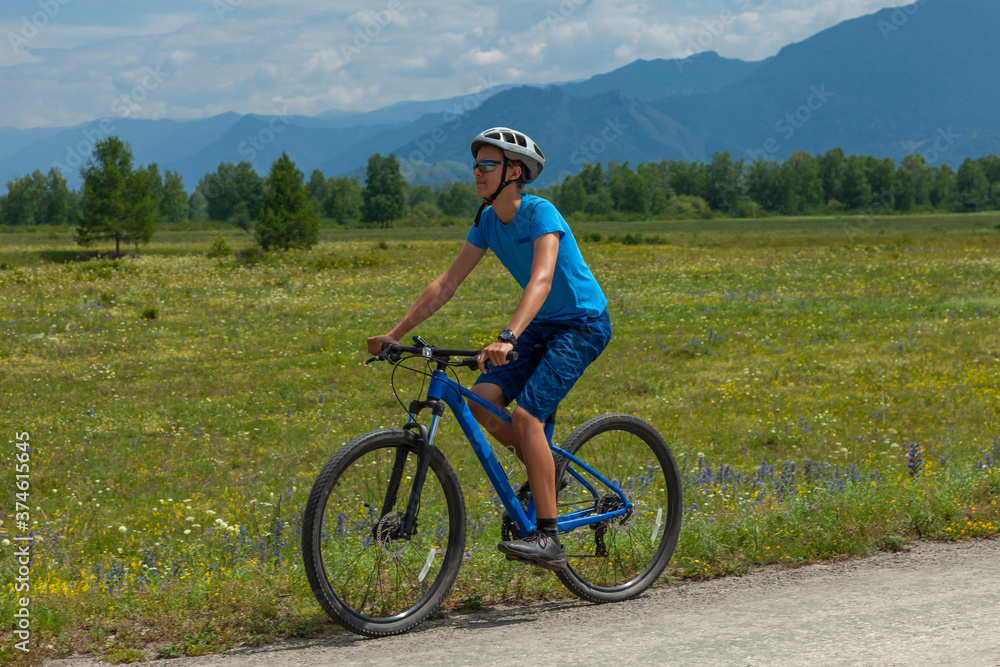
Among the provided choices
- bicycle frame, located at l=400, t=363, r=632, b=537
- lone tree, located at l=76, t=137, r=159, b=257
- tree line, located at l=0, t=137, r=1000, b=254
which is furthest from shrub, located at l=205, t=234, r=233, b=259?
tree line, located at l=0, t=137, r=1000, b=254

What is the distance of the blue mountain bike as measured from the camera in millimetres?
4203

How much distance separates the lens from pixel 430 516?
14.8ft

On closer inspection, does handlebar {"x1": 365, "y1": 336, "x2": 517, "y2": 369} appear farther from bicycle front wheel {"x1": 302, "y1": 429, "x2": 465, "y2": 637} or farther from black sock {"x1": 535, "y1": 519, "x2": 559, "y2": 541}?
black sock {"x1": 535, "y1": 519, "x2": 559, "y2": 541}

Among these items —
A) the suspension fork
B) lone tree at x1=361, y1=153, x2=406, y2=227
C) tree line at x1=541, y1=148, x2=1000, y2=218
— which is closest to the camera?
the suspension fork

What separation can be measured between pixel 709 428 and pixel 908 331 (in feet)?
31.8

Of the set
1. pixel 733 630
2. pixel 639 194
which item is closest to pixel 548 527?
pixel 733 630

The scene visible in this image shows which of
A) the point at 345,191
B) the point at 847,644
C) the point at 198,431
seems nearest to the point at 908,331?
the point at 198,431

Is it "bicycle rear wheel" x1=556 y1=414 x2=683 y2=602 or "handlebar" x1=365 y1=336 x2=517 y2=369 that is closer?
"handlebar" x1=365 y1=336 x2=517 y2=369

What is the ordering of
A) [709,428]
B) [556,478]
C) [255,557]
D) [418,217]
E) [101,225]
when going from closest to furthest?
[556,478] → [255,557] → [709,428] → [101,225] → [418,217]

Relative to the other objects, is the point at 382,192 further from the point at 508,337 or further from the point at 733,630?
the point at 733,630

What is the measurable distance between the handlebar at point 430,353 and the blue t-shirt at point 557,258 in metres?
0.54

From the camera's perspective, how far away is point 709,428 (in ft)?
40.4

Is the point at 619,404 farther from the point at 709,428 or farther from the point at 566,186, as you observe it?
the point at 566,186

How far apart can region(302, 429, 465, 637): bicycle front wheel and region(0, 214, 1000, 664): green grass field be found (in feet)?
0.91
